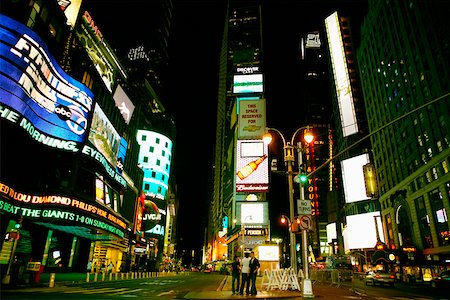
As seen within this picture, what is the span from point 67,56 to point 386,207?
248 ft

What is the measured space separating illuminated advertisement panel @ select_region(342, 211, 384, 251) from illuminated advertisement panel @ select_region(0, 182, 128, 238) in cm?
5605

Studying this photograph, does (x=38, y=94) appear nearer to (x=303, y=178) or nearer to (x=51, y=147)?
(x=51, y=147)

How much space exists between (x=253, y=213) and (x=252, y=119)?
65.1 feet

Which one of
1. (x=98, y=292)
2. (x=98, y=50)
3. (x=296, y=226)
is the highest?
(x=98, y=50)

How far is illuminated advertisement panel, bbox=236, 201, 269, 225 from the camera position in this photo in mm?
64375

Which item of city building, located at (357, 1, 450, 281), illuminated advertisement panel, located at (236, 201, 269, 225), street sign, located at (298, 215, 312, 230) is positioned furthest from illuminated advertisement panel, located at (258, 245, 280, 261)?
illuminated advertisement panel, located at (236, 201, 269, 225)

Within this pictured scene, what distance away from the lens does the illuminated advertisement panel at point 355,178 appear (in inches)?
2608

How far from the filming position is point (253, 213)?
2564 inches

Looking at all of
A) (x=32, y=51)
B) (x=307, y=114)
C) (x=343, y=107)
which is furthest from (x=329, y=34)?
(x=307, y=114)

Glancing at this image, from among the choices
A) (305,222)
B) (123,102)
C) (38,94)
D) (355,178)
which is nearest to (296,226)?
(305,222)

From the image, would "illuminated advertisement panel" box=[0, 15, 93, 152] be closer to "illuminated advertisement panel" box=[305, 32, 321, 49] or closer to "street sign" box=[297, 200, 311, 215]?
"street sign" box=[297, 200, 311, 215]

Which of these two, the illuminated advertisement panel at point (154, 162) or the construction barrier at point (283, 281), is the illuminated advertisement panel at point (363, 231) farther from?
the construction barrier at point (283, 281)

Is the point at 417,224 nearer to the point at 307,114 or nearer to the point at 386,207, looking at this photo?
the point at 386,207

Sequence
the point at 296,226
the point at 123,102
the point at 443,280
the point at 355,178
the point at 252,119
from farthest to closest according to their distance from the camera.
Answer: the point at 355,178, the point at 252,119, the point at 123,102, the point at 443,280, the point at 296,226
